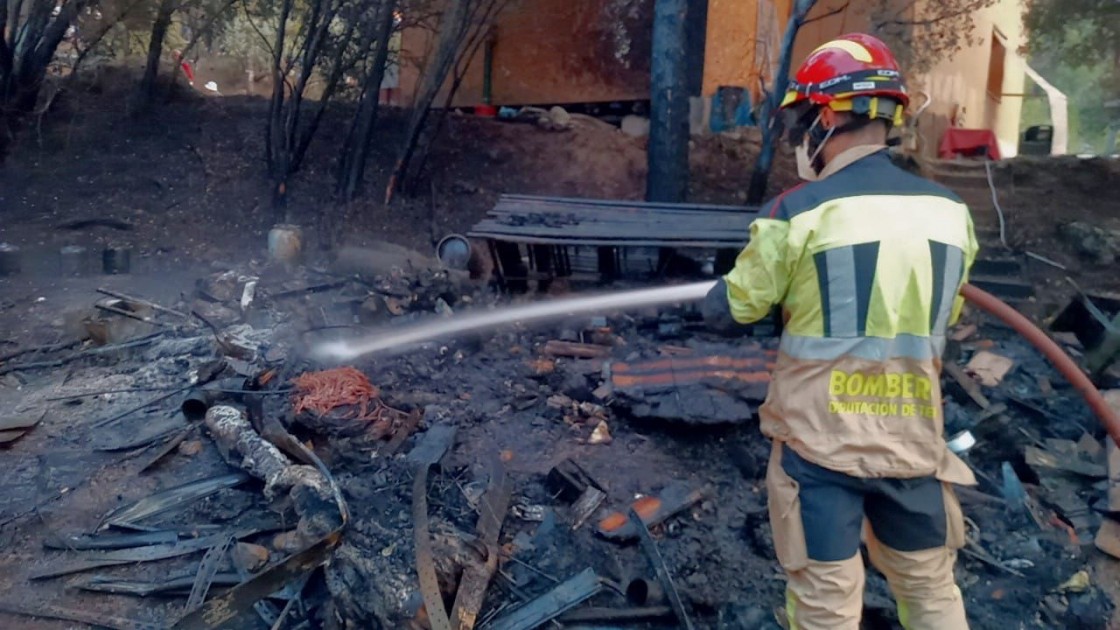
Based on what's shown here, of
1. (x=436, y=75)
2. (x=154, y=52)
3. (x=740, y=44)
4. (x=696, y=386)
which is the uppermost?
(x=740, y=44)

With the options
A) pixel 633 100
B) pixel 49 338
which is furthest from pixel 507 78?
pixel 49 338

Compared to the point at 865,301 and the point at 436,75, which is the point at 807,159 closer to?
the point at 865,301

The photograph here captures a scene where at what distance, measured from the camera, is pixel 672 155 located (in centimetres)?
894

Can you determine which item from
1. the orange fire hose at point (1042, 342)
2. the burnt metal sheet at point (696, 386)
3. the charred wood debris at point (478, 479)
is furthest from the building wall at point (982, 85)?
the orange fire hose at point (1042, 342)

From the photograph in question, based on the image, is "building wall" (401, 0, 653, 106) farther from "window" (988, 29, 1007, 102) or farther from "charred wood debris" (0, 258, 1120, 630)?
"window" (988, 29, 1007, 102)

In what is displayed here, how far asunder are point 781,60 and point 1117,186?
3.80m

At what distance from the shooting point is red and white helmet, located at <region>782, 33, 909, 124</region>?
8.95 feet

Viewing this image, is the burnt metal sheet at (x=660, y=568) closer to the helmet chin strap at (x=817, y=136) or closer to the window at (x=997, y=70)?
the helmet chin strap at (x=817, y=136)

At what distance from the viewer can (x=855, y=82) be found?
2729 mm

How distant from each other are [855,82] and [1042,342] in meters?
1.84

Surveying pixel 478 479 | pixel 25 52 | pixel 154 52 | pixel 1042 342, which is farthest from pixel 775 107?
pixel 25 52

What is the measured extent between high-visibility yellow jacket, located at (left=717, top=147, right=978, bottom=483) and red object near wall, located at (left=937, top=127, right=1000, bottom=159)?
10.9 metres

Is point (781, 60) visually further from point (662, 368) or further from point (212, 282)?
point (212, 282)

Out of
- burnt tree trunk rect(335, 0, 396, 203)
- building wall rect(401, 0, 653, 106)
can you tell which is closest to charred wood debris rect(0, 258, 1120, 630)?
burnt tree trunk rect(335, 0, 396, 203)
